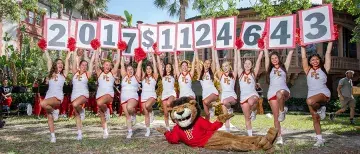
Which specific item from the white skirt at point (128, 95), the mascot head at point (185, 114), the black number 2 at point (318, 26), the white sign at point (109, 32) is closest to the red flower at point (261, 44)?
the black number 2 at point (318, 26)

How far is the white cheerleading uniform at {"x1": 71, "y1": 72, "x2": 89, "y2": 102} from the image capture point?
8.92 m

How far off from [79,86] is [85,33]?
1815 mm

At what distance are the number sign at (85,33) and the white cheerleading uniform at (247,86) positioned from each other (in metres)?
4.32

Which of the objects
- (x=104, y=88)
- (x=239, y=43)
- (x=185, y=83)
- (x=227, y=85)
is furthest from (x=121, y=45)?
(x=239, y=43)

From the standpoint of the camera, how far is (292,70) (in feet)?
74.7

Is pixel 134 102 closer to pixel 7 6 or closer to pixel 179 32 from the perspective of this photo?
pixel 179 32

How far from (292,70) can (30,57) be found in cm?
1889

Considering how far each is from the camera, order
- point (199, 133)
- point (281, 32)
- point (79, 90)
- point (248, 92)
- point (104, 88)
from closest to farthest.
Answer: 1. point (199, 133)
2. point (248, 92)
3. point (79, 90)
4. point (281, 32)
5. point (104, 88)

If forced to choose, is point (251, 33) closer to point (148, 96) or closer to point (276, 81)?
point (276, 81)

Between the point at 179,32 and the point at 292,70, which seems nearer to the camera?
the point at 179,32

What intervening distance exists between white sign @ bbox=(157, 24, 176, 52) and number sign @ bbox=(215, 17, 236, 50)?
135cm

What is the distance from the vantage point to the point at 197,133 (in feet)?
24.5

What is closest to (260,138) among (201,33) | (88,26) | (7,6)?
(201,33)

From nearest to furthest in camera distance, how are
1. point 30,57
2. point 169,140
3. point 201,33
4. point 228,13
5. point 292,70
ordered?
point 169,140 < point 201,33 < point 228,13 < point 292,70 < point 30,57
